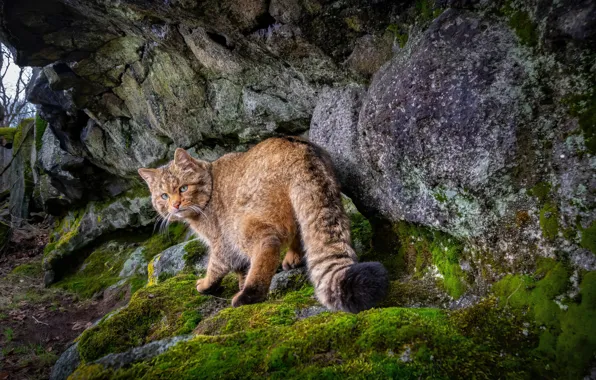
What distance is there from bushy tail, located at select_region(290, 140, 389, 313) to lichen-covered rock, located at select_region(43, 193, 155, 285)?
325 inches

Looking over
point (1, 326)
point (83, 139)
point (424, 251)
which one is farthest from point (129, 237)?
point (424, 251)

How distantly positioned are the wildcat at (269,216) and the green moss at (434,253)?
601mm

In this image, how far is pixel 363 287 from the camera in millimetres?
2518

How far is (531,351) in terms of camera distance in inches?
76.5

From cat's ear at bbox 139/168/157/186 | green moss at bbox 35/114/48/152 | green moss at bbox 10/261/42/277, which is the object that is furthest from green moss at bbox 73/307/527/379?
green moss at bbox 35/114/48/152

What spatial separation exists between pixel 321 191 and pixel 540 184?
1.71 meters

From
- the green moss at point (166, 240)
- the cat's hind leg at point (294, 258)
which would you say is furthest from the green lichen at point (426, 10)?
the green moss at point (166, 240)

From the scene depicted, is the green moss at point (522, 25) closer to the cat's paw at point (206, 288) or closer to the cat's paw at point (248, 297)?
the cat's paw at point (248, 297)

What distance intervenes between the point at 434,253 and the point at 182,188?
3111mm

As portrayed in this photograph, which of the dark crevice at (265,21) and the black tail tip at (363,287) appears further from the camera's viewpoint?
the dark crevice at (265,21)

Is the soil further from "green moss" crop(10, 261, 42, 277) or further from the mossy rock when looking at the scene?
the mossy rock

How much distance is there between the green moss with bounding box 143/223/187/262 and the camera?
31.6 ft

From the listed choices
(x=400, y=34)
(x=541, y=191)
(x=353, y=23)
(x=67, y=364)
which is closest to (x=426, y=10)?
(x=400, y=34)

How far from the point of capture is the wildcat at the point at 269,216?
2758mm
